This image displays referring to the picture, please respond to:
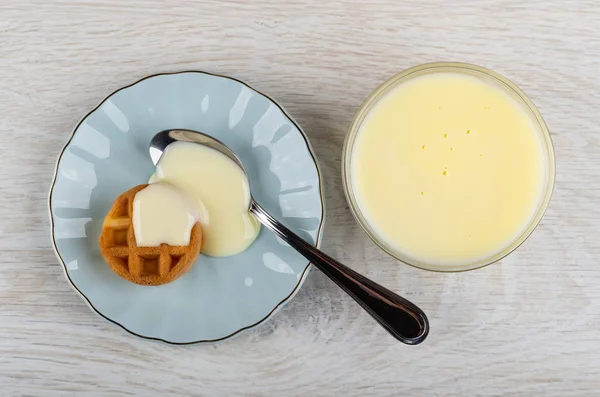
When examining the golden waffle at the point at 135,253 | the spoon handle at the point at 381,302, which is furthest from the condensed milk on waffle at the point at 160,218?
the spoon handle at the point at 381,302

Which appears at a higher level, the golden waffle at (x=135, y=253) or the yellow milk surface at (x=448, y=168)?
the yellow milk surface at (x=448, y=168)

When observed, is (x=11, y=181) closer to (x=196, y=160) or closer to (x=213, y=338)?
(x=196, y=160)

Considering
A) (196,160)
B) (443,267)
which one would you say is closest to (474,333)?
(443,267)

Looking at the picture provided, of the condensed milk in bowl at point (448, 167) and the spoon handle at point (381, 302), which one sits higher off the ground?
the condensed milk in bowl at point (448, 167)

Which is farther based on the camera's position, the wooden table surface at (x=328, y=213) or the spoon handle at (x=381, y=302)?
the wooden table surface at (x=328, y=213)

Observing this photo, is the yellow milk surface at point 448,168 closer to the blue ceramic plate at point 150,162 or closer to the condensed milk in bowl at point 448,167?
the condensed milk in bowl at point 448,167

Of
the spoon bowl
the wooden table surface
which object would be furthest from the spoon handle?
the wooden table surface

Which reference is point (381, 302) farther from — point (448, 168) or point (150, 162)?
point (150, 162)

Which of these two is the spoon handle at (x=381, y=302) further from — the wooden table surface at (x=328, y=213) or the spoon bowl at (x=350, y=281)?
the wooden table surface at (x=328, y=213)

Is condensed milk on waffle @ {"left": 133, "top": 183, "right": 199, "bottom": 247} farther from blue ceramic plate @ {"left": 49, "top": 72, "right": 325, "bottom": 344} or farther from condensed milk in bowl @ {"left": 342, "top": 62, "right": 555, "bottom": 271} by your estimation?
condensed milk in bowl @ {"left": 342, "top": 62, "right": 555, "bottom": 271}

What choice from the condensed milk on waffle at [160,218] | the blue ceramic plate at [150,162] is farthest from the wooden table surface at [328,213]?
the condensed milk on waffle at [160,218]
